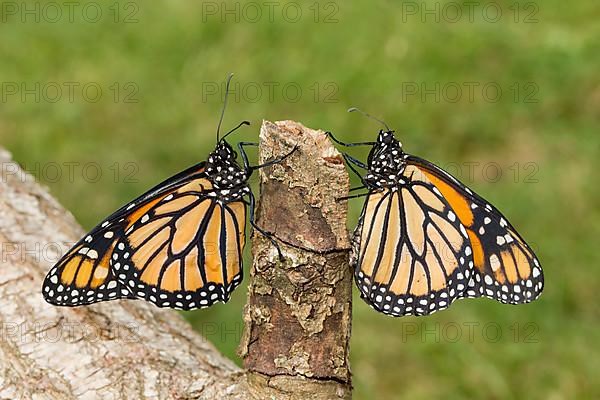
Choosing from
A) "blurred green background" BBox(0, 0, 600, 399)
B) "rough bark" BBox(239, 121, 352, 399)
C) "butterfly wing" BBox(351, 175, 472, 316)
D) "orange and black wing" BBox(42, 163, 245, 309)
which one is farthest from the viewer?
"blurred green background" BBox(0, 0, 600, 399)

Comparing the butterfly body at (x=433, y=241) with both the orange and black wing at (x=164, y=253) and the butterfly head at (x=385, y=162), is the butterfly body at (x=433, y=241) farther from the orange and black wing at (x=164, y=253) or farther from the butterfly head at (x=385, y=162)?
the orange and black wing at (x=164, y=253)

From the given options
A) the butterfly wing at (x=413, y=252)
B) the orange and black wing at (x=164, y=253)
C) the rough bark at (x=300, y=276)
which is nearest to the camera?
the rough bark at (x=300, y=276)

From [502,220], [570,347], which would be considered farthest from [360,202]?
[502,220]

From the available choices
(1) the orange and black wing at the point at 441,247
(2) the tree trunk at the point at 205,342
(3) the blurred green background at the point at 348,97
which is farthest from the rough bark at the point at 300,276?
(3) the blurred green background at the point at 348,97

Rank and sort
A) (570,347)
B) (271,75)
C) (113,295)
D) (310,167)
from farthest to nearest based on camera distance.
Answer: (271,75)
(570,347)
(113,295)
(310,167)

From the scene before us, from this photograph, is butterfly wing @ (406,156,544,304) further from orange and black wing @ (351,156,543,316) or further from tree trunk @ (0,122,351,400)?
tree trunk @ (0,122,351,400)

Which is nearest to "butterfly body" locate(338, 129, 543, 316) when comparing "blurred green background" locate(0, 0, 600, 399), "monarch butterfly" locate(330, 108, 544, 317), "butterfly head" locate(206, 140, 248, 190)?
"monarch butterfly" locate(330, 108, 544, 317)

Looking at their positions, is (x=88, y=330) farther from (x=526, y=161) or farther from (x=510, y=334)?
(x=526, y=161)
